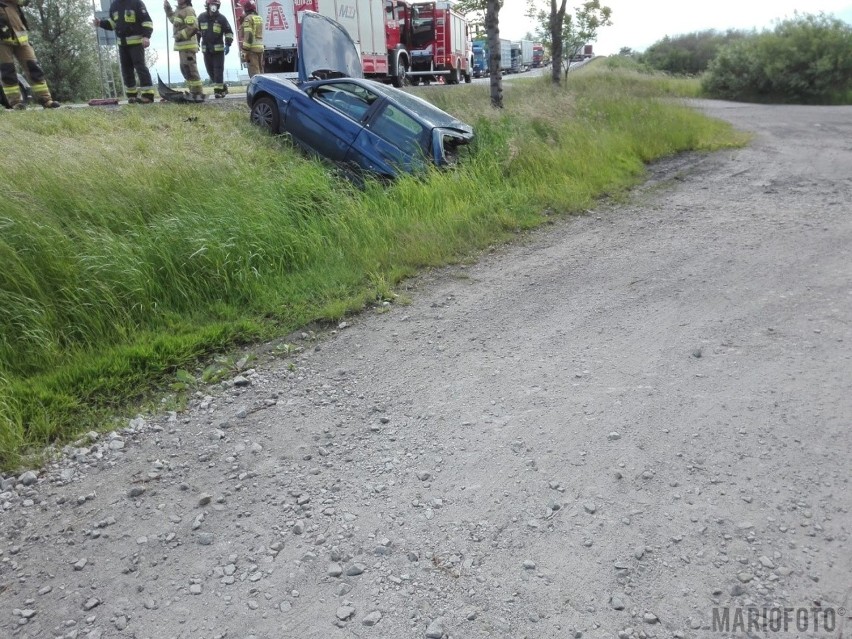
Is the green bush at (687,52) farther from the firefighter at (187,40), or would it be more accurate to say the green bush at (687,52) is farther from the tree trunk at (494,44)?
the firefighter at (187,40)

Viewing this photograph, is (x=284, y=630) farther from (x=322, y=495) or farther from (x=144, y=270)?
(x=144, y=270)

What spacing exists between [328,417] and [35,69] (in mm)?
10870

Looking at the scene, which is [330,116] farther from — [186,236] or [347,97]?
[186,236]

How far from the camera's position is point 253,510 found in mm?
3271

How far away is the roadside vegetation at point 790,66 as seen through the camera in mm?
22844

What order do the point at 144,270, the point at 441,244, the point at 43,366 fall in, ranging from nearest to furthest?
the point at 43,366, the point at 144,270, the point at 441,244

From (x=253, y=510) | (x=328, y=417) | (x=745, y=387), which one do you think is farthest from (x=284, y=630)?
(x=745, y=387)

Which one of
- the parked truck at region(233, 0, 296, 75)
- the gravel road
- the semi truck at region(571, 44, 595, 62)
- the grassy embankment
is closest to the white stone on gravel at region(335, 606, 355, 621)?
the gravel road

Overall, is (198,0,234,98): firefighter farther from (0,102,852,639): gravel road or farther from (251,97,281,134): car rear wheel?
(0,102,852,639): gravel road

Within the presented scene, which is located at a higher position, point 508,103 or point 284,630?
point 508,103

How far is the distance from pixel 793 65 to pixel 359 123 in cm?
2025

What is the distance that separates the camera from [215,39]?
14.1 m
